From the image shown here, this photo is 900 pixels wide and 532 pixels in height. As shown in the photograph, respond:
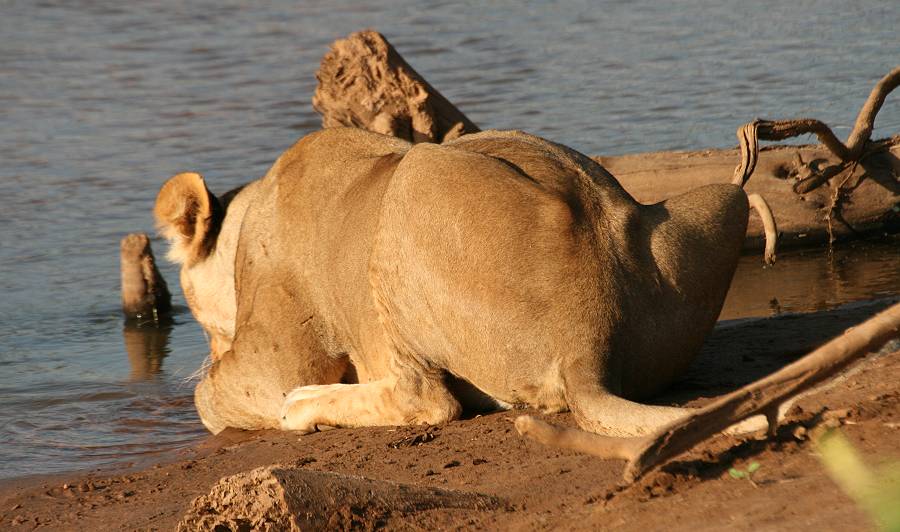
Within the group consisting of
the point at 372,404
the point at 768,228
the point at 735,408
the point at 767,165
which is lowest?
the point at 372,404

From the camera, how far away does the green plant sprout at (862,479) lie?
9.25 feet

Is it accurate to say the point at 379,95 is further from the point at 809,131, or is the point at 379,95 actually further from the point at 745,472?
the point at 745,472

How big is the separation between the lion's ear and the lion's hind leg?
3.55 ft

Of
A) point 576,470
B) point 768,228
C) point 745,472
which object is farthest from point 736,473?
point 768,228

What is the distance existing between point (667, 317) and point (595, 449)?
5.19 feet

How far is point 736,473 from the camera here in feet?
11.1

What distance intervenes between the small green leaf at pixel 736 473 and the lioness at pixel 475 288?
565mm

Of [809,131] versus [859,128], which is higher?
[809,131]

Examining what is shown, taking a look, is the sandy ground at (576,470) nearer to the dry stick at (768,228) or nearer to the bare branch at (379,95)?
the dry stick at (768,228)

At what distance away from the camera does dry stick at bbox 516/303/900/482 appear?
10.3ft

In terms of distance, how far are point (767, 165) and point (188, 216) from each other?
3.44 metres

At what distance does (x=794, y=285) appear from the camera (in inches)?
297

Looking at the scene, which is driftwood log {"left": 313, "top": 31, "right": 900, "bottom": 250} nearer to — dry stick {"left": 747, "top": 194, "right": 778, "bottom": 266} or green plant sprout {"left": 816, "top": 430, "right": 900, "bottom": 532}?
dry stick {"left": 747, "top": 194, "right": 778, "bottom": 266}

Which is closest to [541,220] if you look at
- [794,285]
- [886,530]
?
[886,530]
